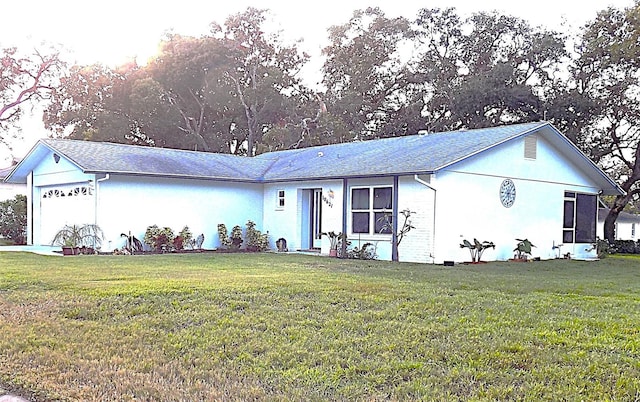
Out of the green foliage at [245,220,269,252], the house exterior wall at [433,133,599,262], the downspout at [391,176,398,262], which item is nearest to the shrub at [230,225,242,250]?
the green foliage at [245,220,269,252]

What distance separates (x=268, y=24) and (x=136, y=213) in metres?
23.3

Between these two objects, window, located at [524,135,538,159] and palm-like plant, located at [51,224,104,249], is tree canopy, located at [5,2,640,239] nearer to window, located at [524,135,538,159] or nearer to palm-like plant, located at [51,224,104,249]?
window, located at [524,135,538,159]

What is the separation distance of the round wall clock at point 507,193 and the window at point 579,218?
2.92 m

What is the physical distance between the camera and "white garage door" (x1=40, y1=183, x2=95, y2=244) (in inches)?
704

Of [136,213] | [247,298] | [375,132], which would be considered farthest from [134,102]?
[247,298]

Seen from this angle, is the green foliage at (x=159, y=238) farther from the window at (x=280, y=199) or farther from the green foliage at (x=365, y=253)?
the green foliage at (x=365, y=253)

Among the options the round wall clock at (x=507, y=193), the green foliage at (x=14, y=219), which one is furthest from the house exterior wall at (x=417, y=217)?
the green foliage at (x=14, y=219)

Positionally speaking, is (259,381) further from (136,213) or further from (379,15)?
(379,15)

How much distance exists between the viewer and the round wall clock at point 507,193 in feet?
56.4

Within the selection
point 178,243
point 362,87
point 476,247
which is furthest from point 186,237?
point 362,87

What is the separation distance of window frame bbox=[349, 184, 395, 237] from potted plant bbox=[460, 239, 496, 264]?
6.42ft

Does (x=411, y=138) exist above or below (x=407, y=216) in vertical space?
above

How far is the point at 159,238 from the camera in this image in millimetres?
17891

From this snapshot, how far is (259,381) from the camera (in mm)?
4430
